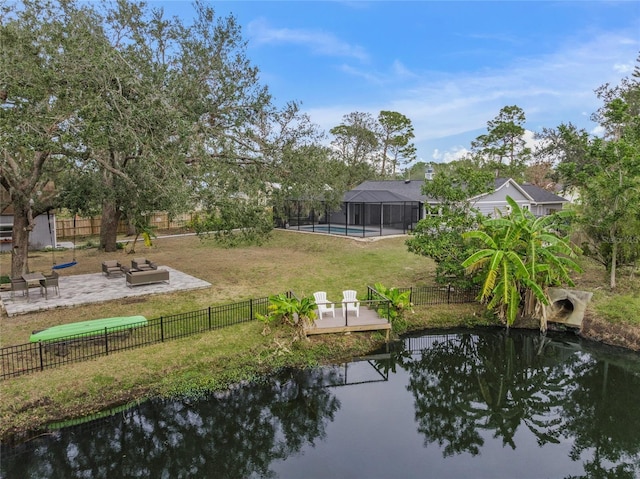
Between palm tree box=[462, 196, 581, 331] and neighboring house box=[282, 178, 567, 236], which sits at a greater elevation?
neighboring house box=[282, 178, 567, 236]

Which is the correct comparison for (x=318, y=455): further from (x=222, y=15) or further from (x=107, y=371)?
(x=222, y=15)

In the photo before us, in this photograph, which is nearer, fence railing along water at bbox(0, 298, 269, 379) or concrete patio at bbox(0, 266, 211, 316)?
fence railing along water at bbox(0, 298, 269, 379)

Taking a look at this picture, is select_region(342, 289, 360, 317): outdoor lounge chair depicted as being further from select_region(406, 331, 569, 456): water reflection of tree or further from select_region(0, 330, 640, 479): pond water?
select_region(406, 331, 569, 456): water reflection of tree

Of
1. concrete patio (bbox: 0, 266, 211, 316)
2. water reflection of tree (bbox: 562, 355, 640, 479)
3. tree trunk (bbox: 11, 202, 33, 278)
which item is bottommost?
water reflection of tree (bbox: 562, 355, 640, 479)

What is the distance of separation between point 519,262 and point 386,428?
6975 millimetres

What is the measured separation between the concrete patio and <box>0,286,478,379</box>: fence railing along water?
2877mm

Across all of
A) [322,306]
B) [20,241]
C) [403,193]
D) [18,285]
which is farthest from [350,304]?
[403,193]

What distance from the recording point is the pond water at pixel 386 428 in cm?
746

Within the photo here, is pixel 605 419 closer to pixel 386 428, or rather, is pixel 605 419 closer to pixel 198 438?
pixel 386 428

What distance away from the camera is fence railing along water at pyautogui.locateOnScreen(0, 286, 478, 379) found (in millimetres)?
9438

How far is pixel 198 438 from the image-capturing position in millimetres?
8281

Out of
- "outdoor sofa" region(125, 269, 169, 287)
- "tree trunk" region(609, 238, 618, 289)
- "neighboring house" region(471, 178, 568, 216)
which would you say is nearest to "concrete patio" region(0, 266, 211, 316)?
"outdoor sofa" region(125, 269, 169, 287)

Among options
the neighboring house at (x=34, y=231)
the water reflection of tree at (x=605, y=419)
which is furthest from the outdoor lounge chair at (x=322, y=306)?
the neighboring house at (x=34, y=231)

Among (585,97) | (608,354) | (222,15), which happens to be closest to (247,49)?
(222,15)
